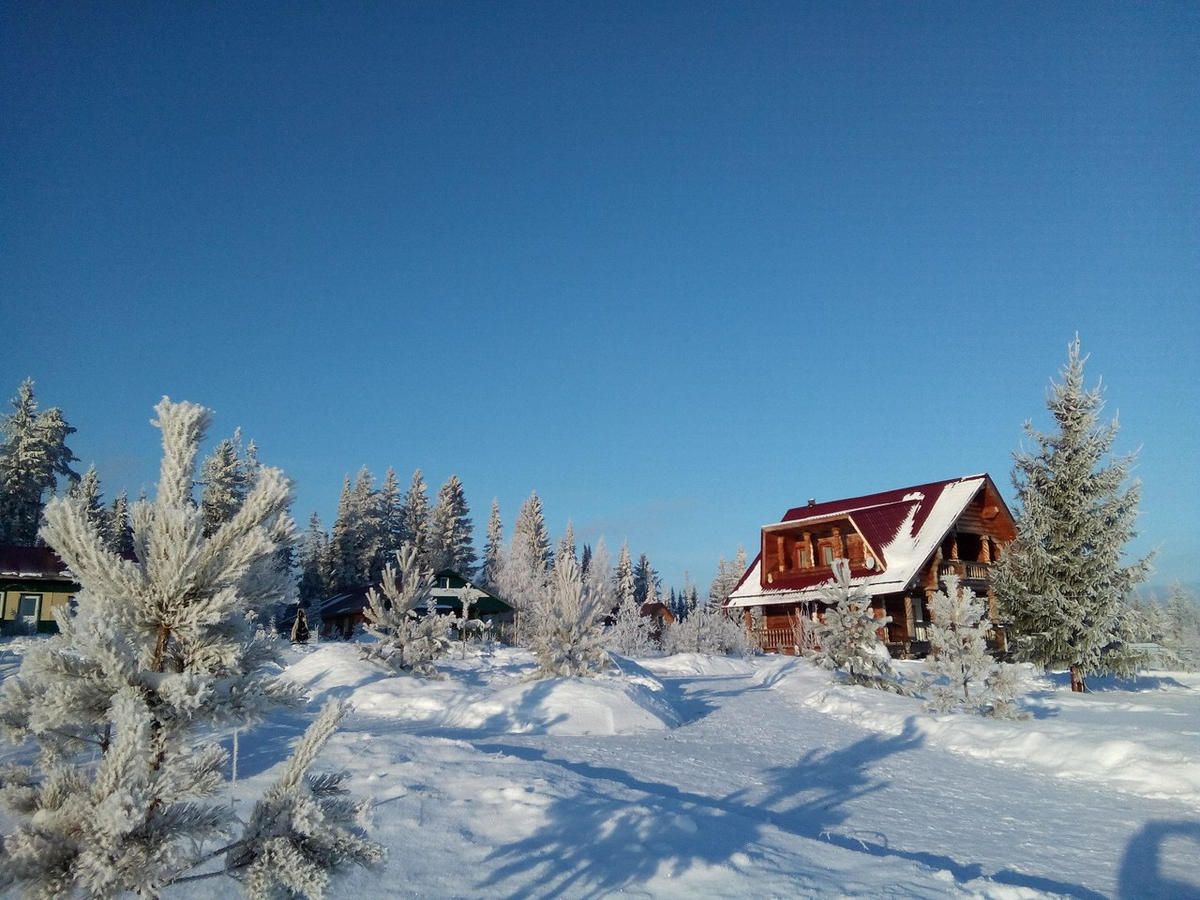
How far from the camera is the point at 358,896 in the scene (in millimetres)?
4184

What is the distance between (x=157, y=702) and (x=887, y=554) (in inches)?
1122

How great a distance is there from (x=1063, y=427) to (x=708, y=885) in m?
17.6

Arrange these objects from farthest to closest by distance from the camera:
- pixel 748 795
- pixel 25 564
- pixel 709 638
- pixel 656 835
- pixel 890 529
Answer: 1. pixel 709 638
2. pixel 25 564
3. pixel 890 529
4. pixel 748 795
5. pixel 656 835

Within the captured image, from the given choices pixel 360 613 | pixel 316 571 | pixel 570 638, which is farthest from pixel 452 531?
pixel 570 638

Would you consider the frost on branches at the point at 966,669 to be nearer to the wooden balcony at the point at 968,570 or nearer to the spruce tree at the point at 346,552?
the wooden balcony at the point at 968,570

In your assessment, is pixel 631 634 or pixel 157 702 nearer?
pixel 157 702

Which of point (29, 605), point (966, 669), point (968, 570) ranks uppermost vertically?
point (968, 570)

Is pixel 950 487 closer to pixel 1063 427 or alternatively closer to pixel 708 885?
pixel 1063 427

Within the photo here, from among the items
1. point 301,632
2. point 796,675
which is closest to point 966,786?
point 796,675

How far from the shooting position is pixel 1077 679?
57.8 ft

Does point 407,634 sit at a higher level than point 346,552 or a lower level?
lower

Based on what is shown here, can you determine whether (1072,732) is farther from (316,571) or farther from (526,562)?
(316,571)

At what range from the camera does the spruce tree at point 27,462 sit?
140 ft

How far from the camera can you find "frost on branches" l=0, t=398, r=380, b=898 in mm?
2652
